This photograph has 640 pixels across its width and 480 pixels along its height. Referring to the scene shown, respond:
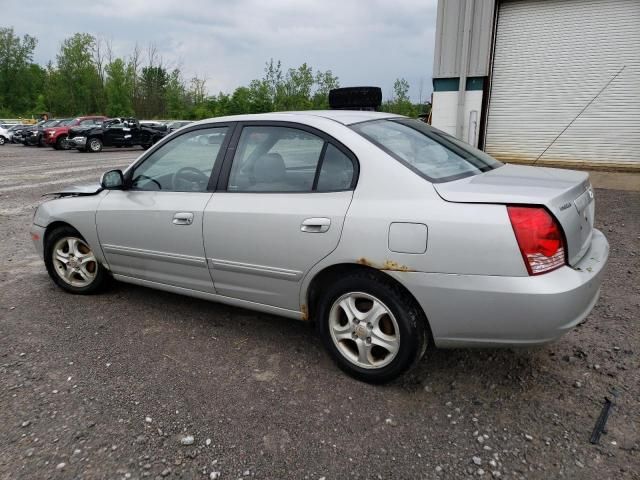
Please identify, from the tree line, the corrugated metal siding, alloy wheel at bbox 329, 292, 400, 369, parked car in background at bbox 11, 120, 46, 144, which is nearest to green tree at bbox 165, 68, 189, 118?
the tree line

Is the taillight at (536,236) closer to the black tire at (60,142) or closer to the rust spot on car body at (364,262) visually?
the rust spot on car body at (364,262)

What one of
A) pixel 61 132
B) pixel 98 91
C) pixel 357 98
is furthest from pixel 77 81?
pixel 357 98

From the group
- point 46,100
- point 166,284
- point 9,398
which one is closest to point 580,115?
point 166,284

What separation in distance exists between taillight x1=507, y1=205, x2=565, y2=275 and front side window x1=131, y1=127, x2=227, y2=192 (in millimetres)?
2045

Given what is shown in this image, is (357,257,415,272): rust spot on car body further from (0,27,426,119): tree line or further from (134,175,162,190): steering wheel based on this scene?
(0,27,426,119): tree line

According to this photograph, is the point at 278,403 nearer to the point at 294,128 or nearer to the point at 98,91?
the point at 294,128

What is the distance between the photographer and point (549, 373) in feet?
9.44

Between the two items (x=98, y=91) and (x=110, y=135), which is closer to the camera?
(x=110, y=135)

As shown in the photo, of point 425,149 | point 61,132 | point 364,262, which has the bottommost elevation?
point 61,132

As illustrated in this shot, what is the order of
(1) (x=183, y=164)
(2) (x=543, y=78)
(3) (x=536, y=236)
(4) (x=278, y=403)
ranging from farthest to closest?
(2) (x=543, y=78), (1) (x=183, y=164), (4) (x=278, y=403), (3) (x=536, y=236)

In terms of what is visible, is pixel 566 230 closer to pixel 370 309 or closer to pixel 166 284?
pixel 370 309

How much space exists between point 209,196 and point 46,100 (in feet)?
228

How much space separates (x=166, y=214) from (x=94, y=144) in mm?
21968

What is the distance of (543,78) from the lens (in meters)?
11.0
